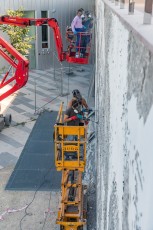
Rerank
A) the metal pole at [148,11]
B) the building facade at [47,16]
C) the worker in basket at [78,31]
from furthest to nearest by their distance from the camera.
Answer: the building facade at [47,16]
the worker in basket at [78,31]
the metal pole at [148,11]

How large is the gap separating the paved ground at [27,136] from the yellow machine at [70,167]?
32.9 inches

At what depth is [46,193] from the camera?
973 cm

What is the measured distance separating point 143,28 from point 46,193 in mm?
8341

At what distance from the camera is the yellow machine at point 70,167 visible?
716cm

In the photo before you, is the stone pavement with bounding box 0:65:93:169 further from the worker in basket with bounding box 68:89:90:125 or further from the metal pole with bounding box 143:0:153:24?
the metal pole with bounding box 143:0:153:24

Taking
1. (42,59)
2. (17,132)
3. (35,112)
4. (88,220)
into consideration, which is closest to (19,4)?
(42,59)

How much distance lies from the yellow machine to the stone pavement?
12.6 feet

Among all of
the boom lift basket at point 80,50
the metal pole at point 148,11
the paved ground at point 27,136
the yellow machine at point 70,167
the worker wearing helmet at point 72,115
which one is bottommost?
the paved ground at point 27,136

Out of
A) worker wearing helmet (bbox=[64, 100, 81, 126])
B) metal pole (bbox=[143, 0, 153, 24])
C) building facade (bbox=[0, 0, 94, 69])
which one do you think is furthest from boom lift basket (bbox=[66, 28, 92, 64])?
metal pole (bbox=[143, 0, 153, 24])

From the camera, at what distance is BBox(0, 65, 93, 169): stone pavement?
41.8ft

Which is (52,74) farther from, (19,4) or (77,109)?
(77,109)

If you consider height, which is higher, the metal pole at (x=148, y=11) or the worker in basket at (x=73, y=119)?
the metal pole at (x=148, y=11)

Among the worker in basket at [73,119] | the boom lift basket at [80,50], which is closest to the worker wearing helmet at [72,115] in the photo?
the worker in basket at [73,119]

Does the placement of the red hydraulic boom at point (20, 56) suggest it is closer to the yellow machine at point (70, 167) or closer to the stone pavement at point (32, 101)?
the stone pavement at point (32, 101)
